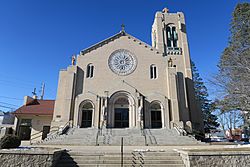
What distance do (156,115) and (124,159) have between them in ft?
50.8

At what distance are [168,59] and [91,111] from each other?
1368cm

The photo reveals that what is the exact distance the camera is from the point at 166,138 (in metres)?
17.9

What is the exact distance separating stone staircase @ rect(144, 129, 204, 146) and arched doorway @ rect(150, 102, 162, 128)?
2734 millimetres

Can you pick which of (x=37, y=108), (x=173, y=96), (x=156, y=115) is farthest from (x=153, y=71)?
(x=37, y=108)

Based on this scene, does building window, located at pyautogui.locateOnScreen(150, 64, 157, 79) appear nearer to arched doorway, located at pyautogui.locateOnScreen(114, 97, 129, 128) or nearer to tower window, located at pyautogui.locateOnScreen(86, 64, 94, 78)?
arched doorway, located at pyautogui.locateOnScreen(114, 97, 129, 128)

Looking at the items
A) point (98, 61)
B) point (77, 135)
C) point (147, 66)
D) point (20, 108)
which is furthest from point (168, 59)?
point (20, 108)

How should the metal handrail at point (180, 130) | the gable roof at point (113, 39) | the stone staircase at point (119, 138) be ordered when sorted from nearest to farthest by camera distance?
1. the stone staircase at point (119, 138)
2. the metal handrail at point (180, 130)
3. the gable roof at point (113, 39)

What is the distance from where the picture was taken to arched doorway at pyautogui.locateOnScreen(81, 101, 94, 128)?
2294 cm

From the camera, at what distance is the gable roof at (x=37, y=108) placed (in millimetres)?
26734

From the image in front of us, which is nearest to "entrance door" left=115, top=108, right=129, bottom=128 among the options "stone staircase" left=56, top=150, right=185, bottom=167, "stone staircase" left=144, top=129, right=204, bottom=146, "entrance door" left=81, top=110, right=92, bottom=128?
"entrance door" left=81, top=110, right=92, bottom=128

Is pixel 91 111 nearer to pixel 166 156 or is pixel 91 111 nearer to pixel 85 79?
pixel 85 79

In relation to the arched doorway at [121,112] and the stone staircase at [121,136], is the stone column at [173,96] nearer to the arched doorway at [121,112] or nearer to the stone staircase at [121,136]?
the stone staircase at [121,136]

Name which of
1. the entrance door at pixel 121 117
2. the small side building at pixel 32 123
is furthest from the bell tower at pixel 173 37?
the small side building at pixel 32 123

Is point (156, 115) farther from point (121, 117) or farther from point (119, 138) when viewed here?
point (119, 138)
